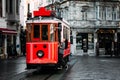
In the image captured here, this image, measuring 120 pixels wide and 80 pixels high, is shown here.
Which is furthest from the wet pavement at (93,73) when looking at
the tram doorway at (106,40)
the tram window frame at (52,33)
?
the tram doorway at (106,40)

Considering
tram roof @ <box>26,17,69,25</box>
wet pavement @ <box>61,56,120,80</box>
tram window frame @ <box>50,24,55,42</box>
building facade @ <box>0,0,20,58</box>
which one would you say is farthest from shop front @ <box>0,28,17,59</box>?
tram window frame @ <box>50,24,55,42</box>

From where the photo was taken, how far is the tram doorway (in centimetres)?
7312

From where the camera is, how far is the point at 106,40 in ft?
240

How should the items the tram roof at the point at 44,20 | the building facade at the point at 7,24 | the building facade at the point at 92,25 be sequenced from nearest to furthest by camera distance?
the tram roof at the point at 44,20, the building facade at the point at 7,24, the building facade at the point at 92,25

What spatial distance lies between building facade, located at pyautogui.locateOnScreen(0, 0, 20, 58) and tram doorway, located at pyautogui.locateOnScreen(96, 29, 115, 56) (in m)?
19.0

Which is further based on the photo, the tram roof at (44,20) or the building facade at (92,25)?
the building facade at (92,25)

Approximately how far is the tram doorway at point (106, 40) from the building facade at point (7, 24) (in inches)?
748

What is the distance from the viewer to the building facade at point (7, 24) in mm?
51750

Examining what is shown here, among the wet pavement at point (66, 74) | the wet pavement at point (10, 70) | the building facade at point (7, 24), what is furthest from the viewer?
the building facade at point (7, 24)

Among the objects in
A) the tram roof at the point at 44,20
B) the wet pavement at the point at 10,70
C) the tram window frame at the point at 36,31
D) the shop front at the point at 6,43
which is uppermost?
the tram roof at the point at 44,20

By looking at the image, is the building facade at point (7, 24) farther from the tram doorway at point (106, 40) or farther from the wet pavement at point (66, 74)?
the wet pavement at point (66, 74)

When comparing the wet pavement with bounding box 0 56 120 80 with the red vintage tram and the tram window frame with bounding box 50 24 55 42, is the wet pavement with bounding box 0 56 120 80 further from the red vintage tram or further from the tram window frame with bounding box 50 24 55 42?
the tram window frame with bounding box 50 24 55 42

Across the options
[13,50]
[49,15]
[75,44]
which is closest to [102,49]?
[75,44]

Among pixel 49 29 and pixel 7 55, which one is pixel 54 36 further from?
pixel 7 55
